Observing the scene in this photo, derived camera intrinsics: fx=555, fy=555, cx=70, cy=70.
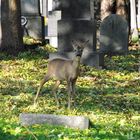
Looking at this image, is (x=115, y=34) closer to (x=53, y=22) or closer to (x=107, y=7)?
(x=53, y=22)

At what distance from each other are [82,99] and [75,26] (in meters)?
5.42

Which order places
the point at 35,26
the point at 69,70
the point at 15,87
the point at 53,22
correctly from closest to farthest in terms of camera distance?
the point at 69,70
the point at 15,87
the point at 35,26
the point at 53,22

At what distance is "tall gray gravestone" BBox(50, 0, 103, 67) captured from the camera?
16.3 meters

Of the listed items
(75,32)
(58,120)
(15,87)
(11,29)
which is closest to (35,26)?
(11,29)

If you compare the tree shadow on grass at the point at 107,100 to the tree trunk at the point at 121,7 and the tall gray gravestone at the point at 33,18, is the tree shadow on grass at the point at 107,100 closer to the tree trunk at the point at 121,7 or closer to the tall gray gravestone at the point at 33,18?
the tall gray gravestone at the point at 33,18

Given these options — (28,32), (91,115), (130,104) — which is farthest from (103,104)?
(28,32)

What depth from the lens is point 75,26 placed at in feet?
53.6

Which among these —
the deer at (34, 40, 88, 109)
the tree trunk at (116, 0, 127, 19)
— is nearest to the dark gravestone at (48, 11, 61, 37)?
the tree trunk at (116, 0, 127, 19)

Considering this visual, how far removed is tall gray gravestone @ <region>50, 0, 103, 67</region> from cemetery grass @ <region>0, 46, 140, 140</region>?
0.77m

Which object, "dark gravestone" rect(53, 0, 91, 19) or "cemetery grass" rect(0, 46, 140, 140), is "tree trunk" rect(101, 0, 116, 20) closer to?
"cemetery grass" rect(0, 46, 140, 140)

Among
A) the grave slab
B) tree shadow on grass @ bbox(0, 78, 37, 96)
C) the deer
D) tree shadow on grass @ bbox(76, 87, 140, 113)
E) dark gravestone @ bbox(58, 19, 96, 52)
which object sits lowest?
tree shadow on grass @ bbox(76, 87, 140, 113)

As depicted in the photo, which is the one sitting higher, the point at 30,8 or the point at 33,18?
the point at 30,8

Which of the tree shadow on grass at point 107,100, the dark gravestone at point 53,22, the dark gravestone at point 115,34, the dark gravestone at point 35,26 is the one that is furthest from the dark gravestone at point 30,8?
the tree shadow on grass at point 107,100

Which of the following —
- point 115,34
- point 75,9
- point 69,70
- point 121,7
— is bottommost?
point 69,70
